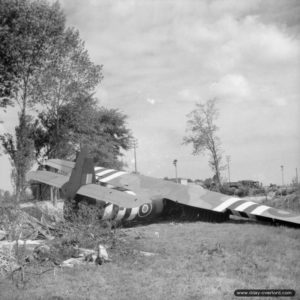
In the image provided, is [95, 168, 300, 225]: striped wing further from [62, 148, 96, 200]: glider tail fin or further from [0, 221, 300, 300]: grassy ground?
[0, 221, 300, 300]: grassy ground

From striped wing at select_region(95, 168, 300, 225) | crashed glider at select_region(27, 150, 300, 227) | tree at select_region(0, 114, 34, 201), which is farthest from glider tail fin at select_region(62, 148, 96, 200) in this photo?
tree at select_region(0, 114, 34, 201)

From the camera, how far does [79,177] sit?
39.5 ft

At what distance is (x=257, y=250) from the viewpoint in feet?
28.6

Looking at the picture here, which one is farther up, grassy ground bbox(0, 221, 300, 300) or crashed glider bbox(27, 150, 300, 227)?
crashed glider bbox(27, 150, 300, 227)

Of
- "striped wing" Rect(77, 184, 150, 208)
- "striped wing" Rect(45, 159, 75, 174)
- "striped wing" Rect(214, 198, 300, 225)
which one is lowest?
"striped wing" Rect(214, 198, 300, 225)

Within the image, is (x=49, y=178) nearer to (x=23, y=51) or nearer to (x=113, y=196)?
(x=113, y=196)

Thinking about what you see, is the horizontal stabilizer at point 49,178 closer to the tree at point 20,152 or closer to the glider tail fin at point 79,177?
the glider tail fin at point 79,177

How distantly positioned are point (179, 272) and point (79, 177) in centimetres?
616

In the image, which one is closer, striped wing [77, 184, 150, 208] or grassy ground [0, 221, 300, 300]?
grassy ground [0, 221, 300, 300]

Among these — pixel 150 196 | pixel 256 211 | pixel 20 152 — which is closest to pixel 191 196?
pixel 150 196

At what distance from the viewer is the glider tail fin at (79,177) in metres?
12.0

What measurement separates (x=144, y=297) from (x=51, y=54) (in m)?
24.5

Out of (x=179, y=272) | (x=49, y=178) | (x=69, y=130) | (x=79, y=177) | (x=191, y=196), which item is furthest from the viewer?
(x=69, y=130)

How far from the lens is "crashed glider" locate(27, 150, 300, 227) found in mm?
12188
